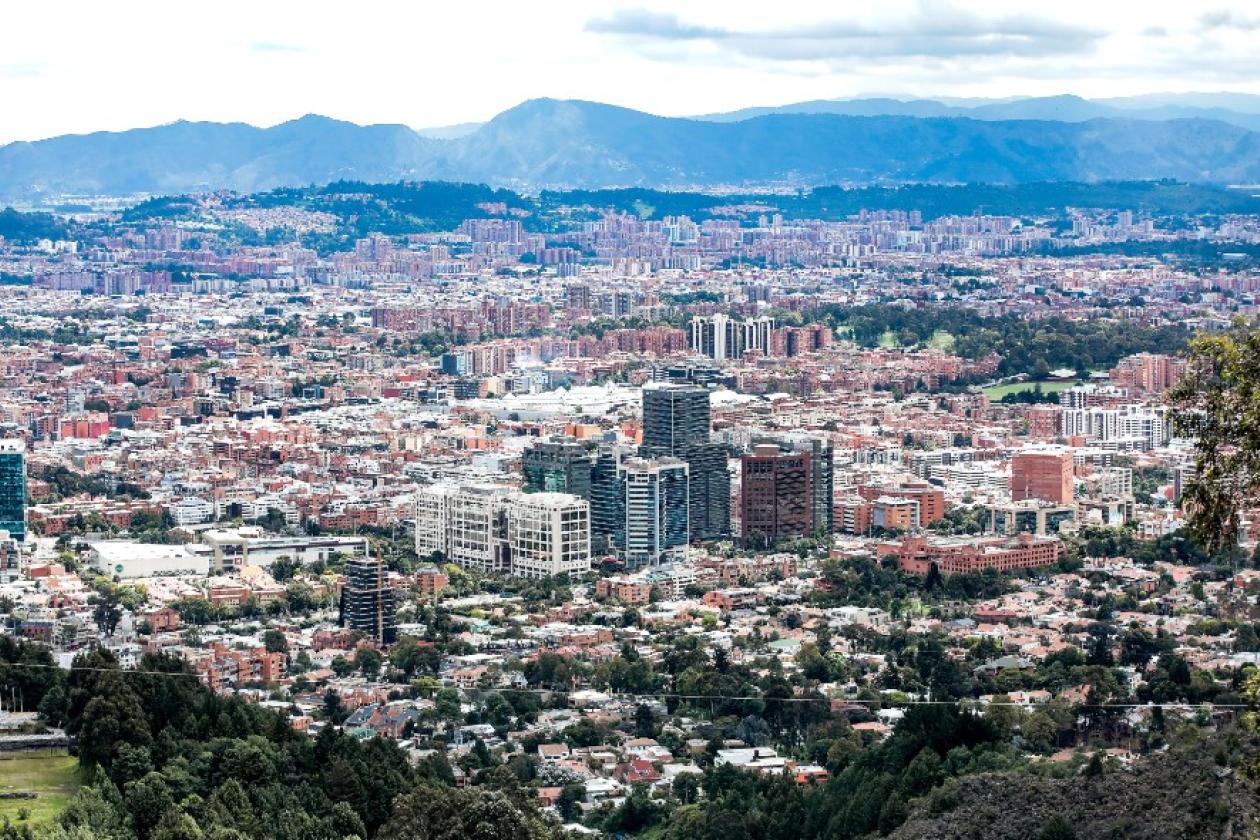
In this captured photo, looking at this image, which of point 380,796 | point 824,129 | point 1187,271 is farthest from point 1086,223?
point 380,796

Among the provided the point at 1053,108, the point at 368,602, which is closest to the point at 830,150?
the point at 1053,108

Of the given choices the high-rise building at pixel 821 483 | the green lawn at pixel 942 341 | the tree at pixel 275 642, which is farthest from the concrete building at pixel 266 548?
the green lawn at pixel 942 341

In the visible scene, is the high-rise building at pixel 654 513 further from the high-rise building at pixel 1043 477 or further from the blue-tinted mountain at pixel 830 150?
the blue-tinted mountain at pixel 830 150

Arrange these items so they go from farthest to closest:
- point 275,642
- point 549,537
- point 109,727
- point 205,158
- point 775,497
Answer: point 205,158 → point 775,497 → point 549,537 → point 275,642 → point 109,727

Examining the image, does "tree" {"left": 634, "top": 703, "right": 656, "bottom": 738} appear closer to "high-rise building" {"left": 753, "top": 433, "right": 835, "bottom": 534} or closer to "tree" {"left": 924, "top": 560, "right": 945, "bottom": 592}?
"tree" {"left": 924, "top": 560, "right": 945, "bottom": 592}

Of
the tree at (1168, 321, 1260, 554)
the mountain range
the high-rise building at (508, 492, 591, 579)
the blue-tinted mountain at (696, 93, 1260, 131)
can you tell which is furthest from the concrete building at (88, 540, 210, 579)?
the blue-tinted mountain at (696, 93, 1260, 131)

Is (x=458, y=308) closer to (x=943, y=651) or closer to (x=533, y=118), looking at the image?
(x=943, y=651)

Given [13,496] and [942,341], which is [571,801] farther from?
[942,341]
